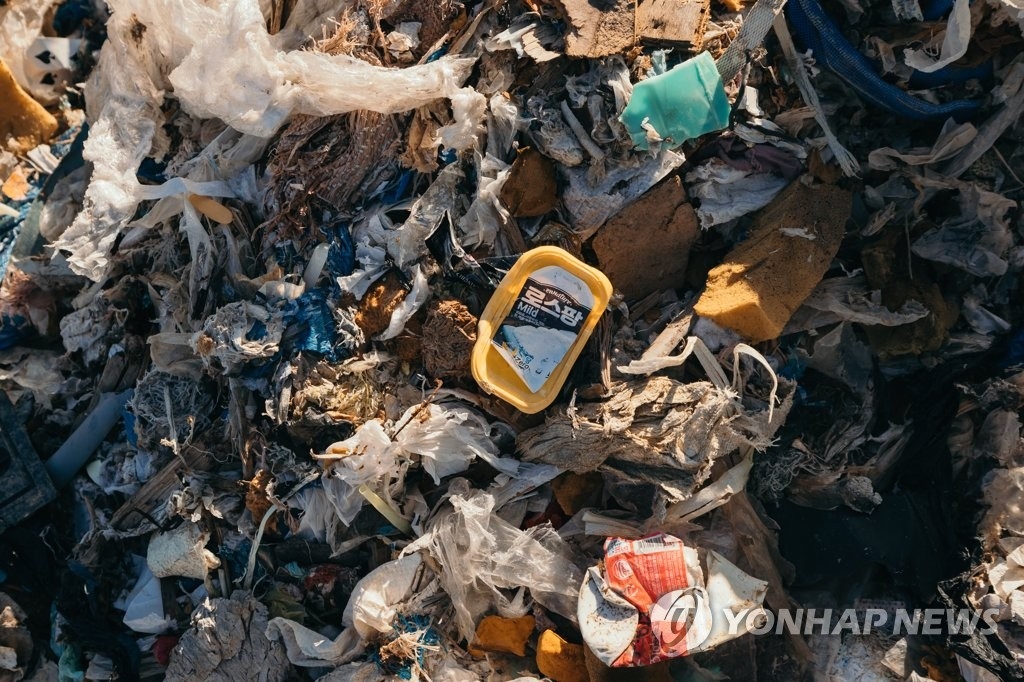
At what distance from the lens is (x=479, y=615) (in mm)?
2295

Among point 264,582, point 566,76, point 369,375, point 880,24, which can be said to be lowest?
point 264,582

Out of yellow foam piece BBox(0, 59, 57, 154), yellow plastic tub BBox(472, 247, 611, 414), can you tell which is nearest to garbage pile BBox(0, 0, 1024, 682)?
yellow plastic tub BBox(472, 247, 611, 414)

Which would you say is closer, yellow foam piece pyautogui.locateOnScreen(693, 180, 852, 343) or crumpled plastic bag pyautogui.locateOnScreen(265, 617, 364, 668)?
yellow foam piece pyautogui.locateOnScreen(693, 180, 852, 343)

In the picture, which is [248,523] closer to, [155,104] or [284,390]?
[284,390]

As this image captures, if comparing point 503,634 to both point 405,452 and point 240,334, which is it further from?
point 240,334

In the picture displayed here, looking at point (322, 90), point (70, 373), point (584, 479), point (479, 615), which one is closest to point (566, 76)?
point (322, 90)

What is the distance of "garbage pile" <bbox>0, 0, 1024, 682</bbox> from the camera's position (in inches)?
82.4

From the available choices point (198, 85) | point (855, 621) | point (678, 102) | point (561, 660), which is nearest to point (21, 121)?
point (198, 85)

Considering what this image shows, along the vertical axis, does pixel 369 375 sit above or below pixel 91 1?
below

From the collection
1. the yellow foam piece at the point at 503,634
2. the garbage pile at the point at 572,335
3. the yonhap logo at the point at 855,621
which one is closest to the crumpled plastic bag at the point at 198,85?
the garbage pile at the point at 572,335

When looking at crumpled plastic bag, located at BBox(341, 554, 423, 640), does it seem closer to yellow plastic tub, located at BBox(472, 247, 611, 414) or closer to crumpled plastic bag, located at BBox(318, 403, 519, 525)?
crumpled plastic bag, located at BBox(318, 403, 519, 525)

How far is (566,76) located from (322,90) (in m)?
0.67

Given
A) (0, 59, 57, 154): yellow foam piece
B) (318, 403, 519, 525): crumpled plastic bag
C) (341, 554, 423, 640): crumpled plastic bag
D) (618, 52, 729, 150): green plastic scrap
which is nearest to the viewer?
(618, 52, 729, 150): green plastic scrap

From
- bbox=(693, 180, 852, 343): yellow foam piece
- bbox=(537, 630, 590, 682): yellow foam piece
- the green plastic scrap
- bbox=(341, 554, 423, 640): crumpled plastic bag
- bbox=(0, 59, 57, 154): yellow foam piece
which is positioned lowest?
bbox=(537, 630, 590, 682): yellow foam piece
